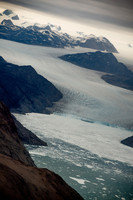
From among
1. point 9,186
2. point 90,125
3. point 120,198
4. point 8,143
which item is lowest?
point 90,125

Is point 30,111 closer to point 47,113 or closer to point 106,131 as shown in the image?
point 47,113

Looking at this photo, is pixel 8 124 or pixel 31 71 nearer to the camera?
pixel 8 124

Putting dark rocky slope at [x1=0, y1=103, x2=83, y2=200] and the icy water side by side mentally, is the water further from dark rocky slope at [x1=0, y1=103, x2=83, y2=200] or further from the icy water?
dark rocky slope at [x1=0, y1=103, x2=83, y2=200]

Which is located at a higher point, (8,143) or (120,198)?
(8,143)

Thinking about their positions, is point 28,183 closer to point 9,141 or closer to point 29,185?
point 29,185

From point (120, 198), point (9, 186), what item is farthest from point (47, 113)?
point (9, 186)

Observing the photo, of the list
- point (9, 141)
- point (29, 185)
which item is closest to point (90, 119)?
point (9, 141)
